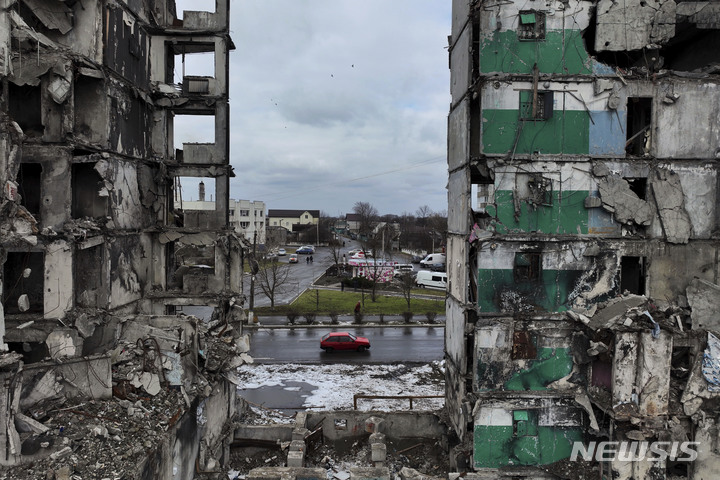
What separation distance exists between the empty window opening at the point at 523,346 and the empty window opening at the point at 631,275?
3790 millimetres

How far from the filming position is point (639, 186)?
577 inches

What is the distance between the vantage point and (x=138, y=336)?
536 inches

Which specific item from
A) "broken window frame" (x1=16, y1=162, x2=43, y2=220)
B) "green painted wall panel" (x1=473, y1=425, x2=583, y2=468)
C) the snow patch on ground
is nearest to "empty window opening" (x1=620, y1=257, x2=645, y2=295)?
"green painted wall panel" (x1=473, y1=425, x2=583, y2=468)

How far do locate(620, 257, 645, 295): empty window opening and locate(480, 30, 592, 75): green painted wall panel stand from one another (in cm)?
621

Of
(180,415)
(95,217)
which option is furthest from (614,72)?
(95,217)

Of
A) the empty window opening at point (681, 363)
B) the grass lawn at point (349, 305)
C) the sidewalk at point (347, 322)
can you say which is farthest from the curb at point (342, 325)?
the empty window opening at point (681, 363)

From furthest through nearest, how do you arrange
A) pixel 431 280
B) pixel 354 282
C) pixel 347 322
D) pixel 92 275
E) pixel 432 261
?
pixel 432 261 → pixel 431 280 → pixel 354 282 → pixel 347 322 → pixel 92 275

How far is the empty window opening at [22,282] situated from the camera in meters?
14.1

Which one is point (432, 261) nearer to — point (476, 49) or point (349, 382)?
point (349, 382)

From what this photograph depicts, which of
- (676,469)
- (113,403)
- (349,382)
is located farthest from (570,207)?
(113,403)

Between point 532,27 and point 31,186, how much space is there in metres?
16.1

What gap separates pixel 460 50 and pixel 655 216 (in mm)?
8212

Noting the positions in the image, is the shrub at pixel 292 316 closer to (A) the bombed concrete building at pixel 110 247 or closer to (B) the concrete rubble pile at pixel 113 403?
(A) the bombed concrete building at pixel 110 247

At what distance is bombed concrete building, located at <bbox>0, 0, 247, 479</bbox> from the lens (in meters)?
11.0
